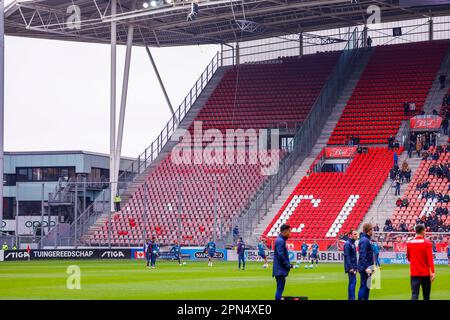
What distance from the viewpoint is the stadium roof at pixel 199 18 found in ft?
200

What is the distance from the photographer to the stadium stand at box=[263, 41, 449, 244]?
194 ft

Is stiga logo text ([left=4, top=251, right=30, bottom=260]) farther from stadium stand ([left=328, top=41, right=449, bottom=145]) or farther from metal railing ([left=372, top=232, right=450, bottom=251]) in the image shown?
stadium stand ([left=328, top=41, right=449, bottom=145])

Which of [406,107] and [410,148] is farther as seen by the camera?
[406,107]

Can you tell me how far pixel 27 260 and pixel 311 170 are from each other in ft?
63.4

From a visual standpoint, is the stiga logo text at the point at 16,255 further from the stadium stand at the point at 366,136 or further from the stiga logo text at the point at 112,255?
the stadium stand at the point at 366,136

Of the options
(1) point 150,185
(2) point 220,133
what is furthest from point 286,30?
(1) point 150,185

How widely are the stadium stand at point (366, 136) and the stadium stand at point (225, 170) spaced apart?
133 inches

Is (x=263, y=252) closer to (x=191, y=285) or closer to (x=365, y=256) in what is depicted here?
(x=191, y=285)

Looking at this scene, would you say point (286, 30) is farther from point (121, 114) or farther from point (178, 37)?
point (121, 114)

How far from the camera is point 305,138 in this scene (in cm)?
6731

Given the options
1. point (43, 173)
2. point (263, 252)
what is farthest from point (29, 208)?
point (263, 252)

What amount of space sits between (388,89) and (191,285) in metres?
40.8

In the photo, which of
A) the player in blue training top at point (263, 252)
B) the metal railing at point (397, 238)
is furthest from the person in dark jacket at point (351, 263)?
the metal railing at point (397, 238)

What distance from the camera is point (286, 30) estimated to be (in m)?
73.3
